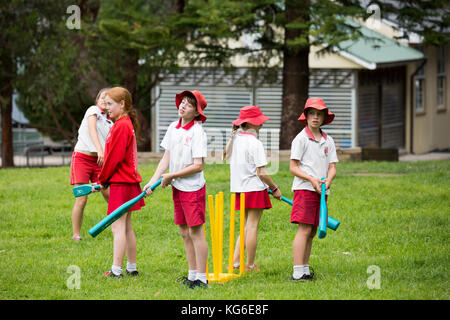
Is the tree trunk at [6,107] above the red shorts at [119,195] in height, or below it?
above

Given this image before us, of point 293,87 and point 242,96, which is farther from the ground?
point 242,96

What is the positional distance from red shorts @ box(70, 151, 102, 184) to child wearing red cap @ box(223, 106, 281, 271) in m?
2.05

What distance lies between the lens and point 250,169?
Result: 7258mm

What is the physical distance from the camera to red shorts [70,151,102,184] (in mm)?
8695

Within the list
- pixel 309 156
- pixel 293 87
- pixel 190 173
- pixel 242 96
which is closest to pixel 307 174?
pixel 309 156

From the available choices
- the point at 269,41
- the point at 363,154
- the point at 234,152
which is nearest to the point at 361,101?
the point at 363,154

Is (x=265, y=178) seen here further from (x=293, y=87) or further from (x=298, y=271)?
(x=293, y=87)

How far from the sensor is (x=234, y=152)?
7.31 metres

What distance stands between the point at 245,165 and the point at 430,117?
70.4ft

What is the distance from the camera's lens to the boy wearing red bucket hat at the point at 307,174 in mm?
6750

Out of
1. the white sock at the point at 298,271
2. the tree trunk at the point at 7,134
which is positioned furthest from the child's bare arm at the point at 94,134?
the tree trunk at the point at 7,134

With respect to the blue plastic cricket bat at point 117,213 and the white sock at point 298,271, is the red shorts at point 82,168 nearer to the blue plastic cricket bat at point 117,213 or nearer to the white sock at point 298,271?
the blue plastic cricket bat at point 117,213

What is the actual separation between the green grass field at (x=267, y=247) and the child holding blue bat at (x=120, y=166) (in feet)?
1.21

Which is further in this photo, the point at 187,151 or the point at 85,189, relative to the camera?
the point at 85,189
